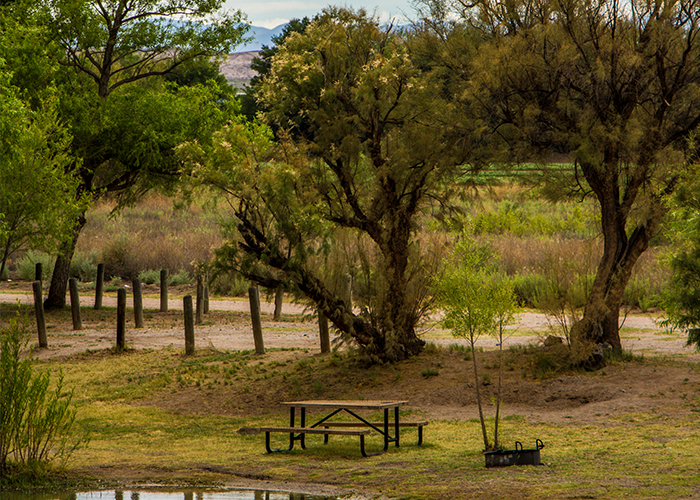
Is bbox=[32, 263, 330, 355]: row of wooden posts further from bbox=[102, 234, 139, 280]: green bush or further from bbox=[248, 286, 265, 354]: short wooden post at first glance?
bbox=[102, 234, 139, 280]: green bush

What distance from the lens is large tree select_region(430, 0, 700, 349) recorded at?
39.9ft

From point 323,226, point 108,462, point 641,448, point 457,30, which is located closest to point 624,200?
point 457,30

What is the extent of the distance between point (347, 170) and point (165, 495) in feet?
22.4

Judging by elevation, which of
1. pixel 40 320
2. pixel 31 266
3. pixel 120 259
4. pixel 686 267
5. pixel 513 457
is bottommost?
pixel 513 457

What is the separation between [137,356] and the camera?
15.7m

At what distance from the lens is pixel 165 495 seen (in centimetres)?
727

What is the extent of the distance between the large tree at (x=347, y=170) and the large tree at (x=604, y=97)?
1174 mm

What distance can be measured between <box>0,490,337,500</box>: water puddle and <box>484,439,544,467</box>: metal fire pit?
161 centimetres

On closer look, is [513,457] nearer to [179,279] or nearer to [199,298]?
[199,298]

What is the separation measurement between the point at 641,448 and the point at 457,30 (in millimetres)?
7465

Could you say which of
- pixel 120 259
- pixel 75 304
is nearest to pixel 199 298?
pixel 75 304

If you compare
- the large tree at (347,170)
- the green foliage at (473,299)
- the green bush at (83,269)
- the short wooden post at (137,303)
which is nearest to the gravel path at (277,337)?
the short wooden post at (137,303)

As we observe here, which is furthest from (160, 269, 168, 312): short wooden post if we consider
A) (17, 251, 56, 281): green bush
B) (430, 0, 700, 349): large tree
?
(430, 0, 700, 349): large tree

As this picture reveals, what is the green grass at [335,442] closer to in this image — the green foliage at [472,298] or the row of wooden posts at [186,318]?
the row of wooden posts at [186,318]
